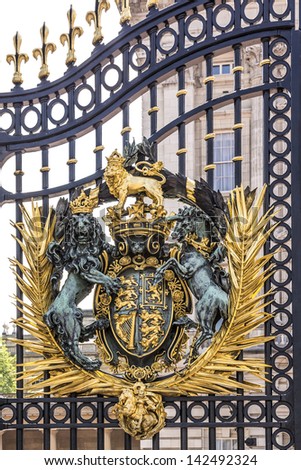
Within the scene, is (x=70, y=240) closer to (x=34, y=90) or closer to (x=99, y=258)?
(x=99, y=258)

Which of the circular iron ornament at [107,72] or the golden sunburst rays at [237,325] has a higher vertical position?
the circular iron ornament at [107,72]

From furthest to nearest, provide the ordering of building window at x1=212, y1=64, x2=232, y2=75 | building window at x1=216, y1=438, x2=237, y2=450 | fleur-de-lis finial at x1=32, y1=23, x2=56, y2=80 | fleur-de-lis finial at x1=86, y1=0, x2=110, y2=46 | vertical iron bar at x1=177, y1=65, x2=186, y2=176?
building window at x1=212, y1=64, x2=232, y2=75, building window at x1=216, y1=438, x2=237, y2=450, fleur-de-lis finial at x1=32, y1=23, x2=56, y2=80, fleur-de-lis finial at x1=86, y1=0, x2=110, y2=46, vertical iron bar at x1=177, y1=65, x2=186, y2=176

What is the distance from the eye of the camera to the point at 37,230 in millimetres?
10031

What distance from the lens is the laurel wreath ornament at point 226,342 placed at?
31.5ft

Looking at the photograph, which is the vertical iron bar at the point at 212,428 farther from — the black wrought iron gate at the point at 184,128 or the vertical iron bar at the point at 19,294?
the vertical iron bar at the point at 19,294

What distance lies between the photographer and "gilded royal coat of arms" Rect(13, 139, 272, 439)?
962cm

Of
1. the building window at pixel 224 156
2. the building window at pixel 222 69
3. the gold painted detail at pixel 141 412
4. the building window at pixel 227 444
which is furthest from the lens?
the building window at pixel 222 69

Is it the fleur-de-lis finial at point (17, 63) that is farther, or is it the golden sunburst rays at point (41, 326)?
the fleur-de-lis finial at point (17, 63)

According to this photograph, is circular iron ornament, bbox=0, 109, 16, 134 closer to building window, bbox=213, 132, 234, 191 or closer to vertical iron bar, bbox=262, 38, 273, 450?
vertical iron bar, bbox=262, 38, 273, 450

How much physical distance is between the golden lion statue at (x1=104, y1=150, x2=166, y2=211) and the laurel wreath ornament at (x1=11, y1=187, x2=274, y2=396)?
2.01 ft

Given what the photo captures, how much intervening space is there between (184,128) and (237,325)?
1704mm

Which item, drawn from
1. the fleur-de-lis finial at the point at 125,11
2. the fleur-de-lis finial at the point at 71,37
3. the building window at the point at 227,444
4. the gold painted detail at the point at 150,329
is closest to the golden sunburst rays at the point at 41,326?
the gold painted detail at the point at 150,329

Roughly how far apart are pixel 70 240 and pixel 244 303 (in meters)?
1.49

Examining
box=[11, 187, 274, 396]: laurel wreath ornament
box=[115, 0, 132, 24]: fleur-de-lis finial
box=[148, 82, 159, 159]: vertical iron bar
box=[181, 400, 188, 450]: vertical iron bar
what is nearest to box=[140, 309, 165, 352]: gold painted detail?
box=[11, 187, 274, 396]: laurel wreath ornament
